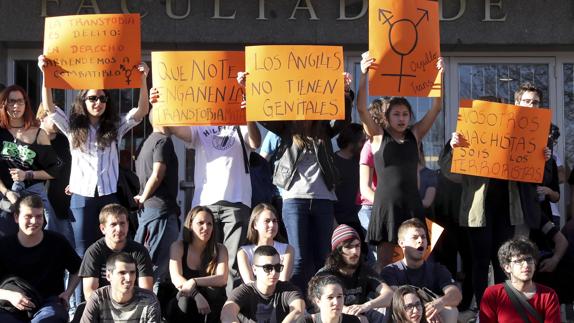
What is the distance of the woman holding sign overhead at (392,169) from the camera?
8719 millimetres

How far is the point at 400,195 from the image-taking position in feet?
28.7

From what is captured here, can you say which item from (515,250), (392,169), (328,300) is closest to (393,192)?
(392,169)

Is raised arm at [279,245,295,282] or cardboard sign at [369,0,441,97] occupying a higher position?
cardboard sign at [369,0,441,97]

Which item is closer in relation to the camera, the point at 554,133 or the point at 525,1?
the point at 554,133

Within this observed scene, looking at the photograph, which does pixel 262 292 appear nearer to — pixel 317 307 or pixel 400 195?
pixel 317 307

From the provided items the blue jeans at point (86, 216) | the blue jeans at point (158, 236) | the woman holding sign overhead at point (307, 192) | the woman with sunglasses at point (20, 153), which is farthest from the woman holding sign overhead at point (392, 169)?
the woman with sunglasses at point (20, 153)

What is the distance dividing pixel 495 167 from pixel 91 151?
10.3 feet

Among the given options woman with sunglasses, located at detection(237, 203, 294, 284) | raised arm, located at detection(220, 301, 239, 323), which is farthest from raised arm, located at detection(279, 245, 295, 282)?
raised arm, located at detection(220, 301, 239, 323)

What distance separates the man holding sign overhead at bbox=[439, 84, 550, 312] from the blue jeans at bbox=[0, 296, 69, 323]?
3.18 meters

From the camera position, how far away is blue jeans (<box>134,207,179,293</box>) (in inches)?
365

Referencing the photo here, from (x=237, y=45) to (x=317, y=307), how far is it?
4.52 metres

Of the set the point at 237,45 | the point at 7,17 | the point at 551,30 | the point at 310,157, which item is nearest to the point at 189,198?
the point at 237,45

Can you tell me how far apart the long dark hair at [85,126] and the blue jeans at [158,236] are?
77 cm

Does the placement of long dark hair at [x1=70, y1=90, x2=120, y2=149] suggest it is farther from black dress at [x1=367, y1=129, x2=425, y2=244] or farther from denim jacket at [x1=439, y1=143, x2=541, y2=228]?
denim jacket at [x1=439, y1=143, x2=541, y2=228]
